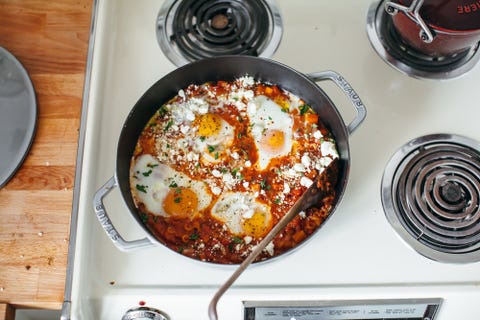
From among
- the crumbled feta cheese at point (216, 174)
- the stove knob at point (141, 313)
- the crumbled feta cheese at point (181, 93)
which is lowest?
the stove knob at point (141, 313)

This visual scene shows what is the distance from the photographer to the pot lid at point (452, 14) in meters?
1.09

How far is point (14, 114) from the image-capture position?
1.26m

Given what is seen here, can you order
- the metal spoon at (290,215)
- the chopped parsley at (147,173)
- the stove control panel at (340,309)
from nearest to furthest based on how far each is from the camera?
the metal spoon at (290,215) < the stove control panel at (340,309) < the chopped parsley at (147,173)

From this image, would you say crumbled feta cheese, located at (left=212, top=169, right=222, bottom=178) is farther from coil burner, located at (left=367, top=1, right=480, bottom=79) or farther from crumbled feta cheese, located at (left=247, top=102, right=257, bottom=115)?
coil burner, located at (left=367, top=1, right=480, bottom=79)

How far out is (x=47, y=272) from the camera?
1144mm

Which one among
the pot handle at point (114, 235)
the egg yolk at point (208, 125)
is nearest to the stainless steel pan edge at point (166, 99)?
the pot handle at point (114, 235)

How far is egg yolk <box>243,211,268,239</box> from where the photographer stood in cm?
111

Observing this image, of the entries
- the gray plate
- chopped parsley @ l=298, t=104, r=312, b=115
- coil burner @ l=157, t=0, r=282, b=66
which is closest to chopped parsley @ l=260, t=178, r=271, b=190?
chopped parsley @ l=298, t=104, r=312, b=115

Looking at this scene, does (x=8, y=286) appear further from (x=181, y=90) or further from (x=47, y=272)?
(x=181, y=90)

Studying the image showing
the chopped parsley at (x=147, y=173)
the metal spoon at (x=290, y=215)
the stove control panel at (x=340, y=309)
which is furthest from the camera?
the chopped parsley at (x=147, y=173)

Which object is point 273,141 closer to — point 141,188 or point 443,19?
point 141,188

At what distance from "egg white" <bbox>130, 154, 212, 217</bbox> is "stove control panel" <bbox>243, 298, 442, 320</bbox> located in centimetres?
27

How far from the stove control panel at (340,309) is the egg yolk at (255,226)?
0.15 meters

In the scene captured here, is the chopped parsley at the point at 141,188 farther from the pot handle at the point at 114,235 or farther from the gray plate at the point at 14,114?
the gray plate at the point at 14,114
